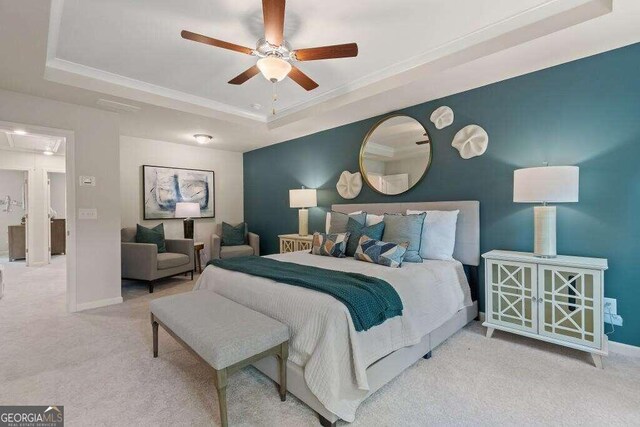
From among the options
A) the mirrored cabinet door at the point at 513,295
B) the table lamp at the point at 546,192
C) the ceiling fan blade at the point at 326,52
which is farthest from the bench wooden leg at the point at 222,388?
the table lamp at the point at 546,192

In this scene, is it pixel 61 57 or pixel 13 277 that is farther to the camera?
pixel 13 277

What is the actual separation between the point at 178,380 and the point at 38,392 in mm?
855

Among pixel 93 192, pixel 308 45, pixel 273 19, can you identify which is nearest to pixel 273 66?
pixel 273 19

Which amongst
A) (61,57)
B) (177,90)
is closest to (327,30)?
(177,90)

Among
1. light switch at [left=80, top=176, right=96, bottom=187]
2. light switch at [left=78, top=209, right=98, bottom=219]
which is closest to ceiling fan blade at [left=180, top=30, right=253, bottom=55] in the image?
light switch at [left=80, top=176, right=96, bottom=187]

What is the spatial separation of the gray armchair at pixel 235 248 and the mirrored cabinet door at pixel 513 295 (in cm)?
382

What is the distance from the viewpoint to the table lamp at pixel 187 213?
5156 millimetres

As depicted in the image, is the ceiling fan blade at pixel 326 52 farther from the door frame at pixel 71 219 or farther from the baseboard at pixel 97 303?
the baseboard at pixel 97 303

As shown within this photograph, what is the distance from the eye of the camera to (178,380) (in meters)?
2.07

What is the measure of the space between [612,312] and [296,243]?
139 inches

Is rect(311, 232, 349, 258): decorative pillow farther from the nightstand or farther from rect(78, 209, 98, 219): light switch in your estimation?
rect(78, 209, 98, 219): light switch

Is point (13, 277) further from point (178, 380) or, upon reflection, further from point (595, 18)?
point (595, 18)

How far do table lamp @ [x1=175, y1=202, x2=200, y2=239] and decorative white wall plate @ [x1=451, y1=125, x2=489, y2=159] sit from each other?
4.28 metres

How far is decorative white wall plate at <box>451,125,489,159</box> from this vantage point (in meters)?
3.08
